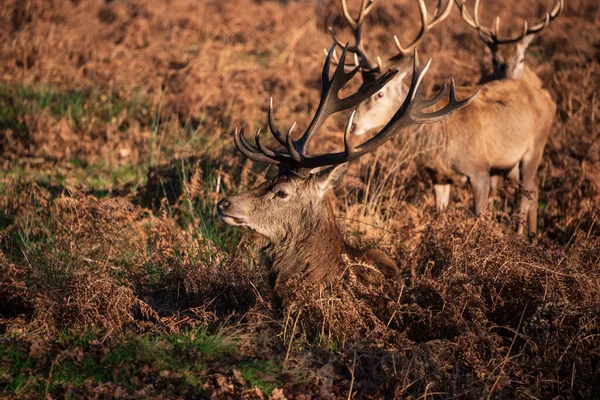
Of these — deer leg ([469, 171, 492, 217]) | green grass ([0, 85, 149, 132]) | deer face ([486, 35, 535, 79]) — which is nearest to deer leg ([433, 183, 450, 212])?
deer leg ([469, 171, 492, 217])

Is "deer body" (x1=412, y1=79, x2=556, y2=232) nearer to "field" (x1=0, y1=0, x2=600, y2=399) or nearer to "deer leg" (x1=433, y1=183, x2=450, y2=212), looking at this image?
"deer leg" (x1=433, y1=183, x2=450, y2=212)

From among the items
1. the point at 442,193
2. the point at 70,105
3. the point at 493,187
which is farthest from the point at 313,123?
the point at 70,105

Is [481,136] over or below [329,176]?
below

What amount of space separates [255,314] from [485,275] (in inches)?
63.3

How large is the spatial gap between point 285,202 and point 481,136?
3.40 metres

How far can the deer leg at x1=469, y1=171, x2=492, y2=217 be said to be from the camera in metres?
7.85

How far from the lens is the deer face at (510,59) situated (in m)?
9.50

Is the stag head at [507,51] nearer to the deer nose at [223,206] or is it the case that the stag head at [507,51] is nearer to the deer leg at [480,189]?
the deer leg at [480,189]

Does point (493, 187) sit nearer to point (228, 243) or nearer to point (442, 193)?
point (442, 193)

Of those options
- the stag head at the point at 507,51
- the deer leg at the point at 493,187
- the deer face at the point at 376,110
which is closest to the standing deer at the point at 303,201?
the deer face at the point at 376,110

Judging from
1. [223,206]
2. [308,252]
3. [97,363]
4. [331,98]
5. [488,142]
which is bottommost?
[97,363]

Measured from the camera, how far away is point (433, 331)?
5.02 metres

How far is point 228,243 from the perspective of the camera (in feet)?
22.7

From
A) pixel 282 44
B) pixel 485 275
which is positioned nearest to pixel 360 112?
pixel 485 275
